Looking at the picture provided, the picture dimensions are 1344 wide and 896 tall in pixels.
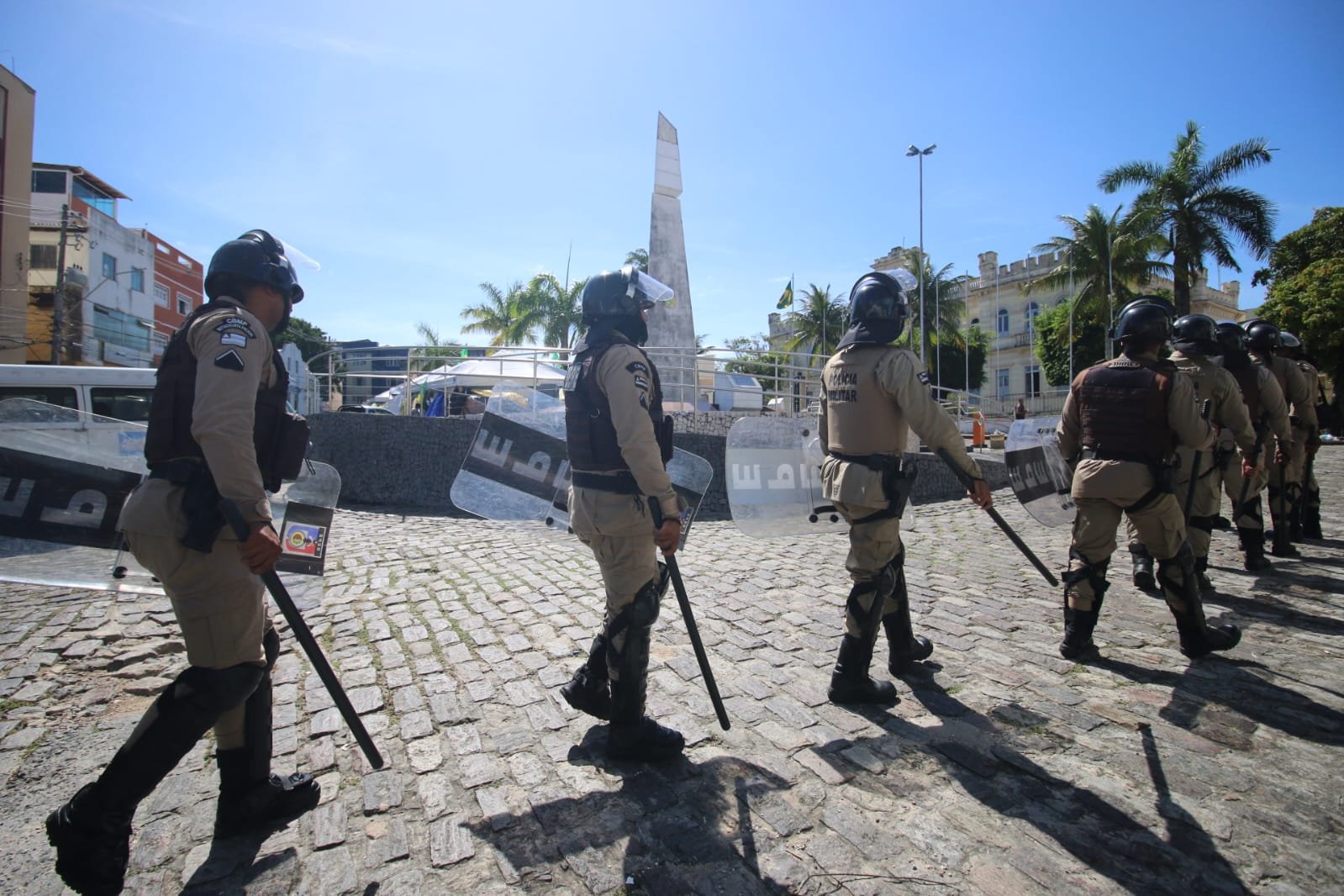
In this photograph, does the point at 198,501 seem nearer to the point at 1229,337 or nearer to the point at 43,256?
the point at 1229,337

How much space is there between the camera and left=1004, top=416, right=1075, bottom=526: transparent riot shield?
5.25m

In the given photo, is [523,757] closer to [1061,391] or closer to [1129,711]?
[1129,711]

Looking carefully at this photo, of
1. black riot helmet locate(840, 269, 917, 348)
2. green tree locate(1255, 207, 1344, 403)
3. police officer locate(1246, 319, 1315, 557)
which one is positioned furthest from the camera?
green tree locate(1255, 207, 1344, 403)

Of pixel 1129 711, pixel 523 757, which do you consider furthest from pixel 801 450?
pixel 523 757

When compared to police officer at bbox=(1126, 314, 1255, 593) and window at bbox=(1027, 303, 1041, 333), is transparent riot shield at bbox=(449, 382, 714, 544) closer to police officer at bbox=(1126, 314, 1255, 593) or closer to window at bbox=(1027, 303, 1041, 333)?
police officer at bbox=(1126, 314, 1255, 593)

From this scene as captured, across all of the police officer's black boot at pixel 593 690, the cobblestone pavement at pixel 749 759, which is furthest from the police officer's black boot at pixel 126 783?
the police officer's black boot at pixel 593 690

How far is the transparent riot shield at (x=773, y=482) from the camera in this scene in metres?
4.40

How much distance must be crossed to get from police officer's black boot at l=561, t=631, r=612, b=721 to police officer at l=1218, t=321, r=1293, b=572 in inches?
215

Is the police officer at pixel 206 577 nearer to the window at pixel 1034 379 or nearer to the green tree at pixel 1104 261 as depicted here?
the green tree at pixel 1104 261

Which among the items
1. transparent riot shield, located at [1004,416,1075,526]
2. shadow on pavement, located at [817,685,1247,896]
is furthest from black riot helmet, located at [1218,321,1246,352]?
shadow on pavement, located at [817,685,1247,896]

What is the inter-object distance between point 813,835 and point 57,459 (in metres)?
4.11

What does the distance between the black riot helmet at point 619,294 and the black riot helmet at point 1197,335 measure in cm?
415

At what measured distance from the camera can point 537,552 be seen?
677 centimetres

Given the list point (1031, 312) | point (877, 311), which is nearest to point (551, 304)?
point (877, 311)
